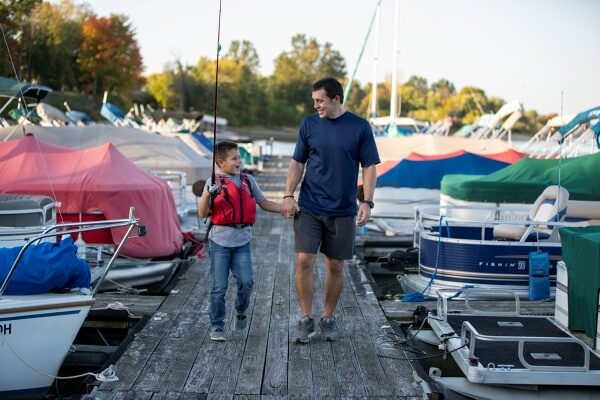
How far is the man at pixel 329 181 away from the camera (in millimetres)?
7160

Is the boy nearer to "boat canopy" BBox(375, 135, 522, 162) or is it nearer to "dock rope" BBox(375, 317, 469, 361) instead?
"dock rope" BBox(375, 317, 469, 361)

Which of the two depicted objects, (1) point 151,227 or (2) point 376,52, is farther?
(2) point 376,52

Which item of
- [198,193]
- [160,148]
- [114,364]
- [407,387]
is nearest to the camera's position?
[407,387]

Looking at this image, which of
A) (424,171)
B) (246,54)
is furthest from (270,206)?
(246,54)

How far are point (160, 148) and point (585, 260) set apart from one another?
1674 centimetres

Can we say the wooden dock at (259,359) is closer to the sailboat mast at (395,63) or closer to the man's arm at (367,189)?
the man's arm at (367,189)

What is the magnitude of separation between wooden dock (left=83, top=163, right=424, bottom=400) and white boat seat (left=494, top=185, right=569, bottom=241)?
2.85m

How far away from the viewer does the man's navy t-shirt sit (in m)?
7.16

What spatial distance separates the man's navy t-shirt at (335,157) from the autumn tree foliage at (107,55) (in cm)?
6731

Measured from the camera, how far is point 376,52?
45.8 m

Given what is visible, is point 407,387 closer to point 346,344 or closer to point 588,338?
point 346,344

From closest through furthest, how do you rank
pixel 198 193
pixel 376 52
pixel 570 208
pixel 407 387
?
pixel 407 387 < pixel 198 193 < pixel 570 208 < pixel 376 52

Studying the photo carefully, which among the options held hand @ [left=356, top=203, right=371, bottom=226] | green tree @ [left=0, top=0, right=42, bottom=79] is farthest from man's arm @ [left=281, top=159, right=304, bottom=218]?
green tree @ [left=0, top=0, right=42, bottom=79]

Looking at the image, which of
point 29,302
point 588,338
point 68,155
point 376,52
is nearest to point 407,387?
point 588,338
